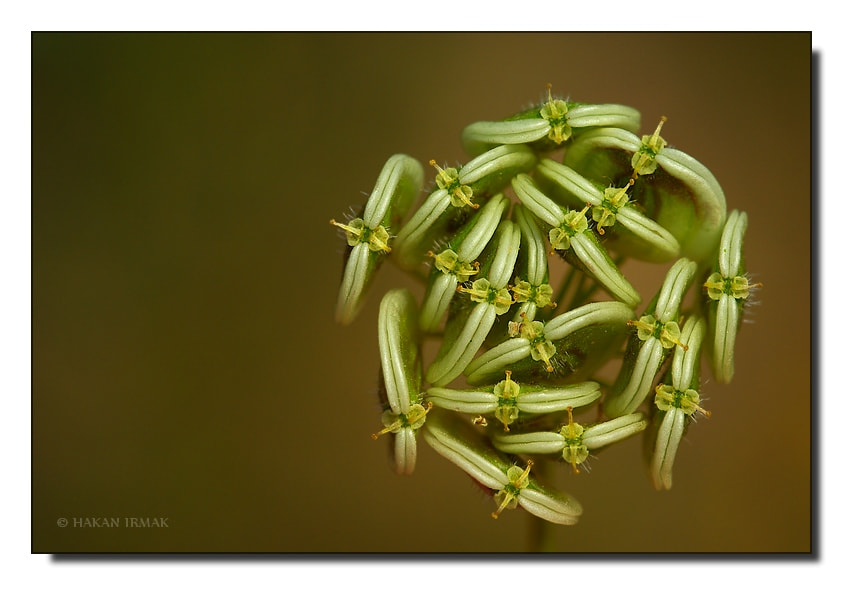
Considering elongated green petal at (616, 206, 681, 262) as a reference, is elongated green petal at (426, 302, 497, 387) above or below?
below

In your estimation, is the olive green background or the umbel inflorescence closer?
the umbel inflorescence

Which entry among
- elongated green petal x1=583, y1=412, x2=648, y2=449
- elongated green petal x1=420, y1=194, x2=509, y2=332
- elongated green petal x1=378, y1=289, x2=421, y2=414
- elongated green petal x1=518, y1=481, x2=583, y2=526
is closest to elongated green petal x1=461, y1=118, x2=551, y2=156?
elongated green petal x1=420, y1=194, x2=509, y2=332

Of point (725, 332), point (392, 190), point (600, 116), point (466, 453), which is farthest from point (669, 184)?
point (466, 453)

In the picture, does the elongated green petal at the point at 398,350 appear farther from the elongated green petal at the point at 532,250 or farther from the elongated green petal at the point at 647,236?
the elongated green petal at the point at 647,236

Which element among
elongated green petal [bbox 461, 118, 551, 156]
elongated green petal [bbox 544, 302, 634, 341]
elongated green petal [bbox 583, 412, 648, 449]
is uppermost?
elongated green petal [bbox 461, 118, 551, 156]

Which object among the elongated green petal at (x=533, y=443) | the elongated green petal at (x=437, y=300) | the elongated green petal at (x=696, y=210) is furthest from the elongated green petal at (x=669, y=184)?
the elongated green petal at (x=533, y=443)

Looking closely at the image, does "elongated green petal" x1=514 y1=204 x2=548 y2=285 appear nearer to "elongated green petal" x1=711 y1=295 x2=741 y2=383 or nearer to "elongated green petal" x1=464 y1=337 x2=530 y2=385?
"elongated green petal" x1=464 y1=337 x2=530 y2=385

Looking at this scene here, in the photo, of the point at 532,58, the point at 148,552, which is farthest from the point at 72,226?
the point at 532,58

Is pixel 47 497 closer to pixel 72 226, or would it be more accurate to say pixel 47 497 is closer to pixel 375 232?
pixel 72 226
